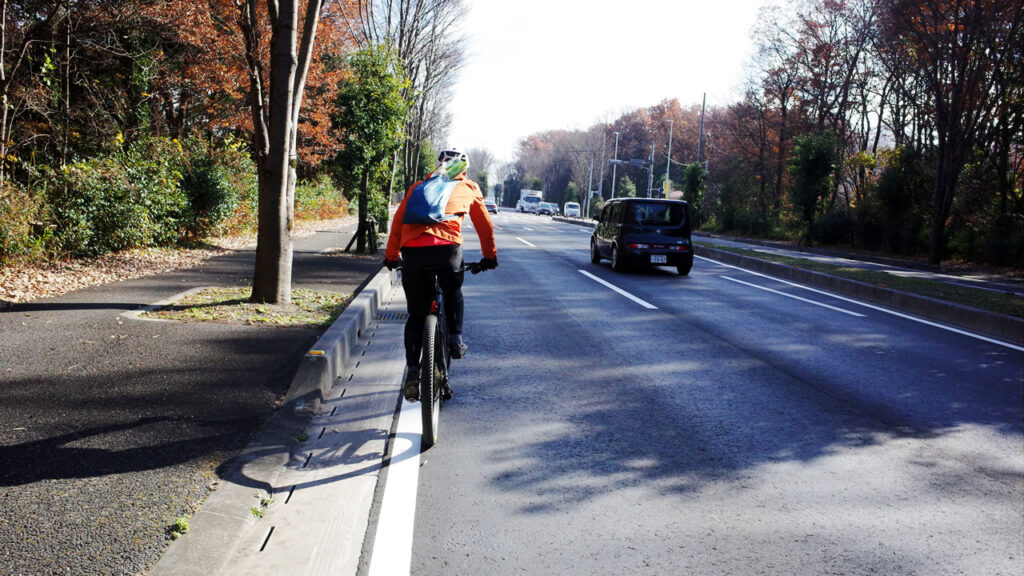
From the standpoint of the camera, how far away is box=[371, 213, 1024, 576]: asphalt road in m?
3.31

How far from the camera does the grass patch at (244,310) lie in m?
7.57

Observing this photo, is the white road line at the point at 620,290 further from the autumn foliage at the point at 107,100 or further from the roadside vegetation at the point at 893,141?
the roadside vegetation at the point at 893,141

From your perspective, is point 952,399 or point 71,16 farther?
point 71,16

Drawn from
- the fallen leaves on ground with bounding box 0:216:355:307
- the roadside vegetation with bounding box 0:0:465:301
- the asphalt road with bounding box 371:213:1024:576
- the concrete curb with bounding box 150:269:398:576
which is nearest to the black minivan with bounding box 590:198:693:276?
the roadside vegetation with bounding box 0:0:465:301

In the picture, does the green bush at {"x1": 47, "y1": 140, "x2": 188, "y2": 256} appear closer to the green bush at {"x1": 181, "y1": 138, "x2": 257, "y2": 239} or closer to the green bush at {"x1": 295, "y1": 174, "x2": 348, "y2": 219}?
the green bush at {"x1": 181, "y1": 138, "x2": 257, "y2": 239}

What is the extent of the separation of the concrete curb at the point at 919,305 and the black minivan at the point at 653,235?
A: 9.35 feet

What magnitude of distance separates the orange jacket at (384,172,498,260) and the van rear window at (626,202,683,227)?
1086 centimetres

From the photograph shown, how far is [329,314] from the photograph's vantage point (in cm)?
829

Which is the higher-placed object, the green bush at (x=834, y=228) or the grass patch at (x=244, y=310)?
the green bush at (x=834, y=228)

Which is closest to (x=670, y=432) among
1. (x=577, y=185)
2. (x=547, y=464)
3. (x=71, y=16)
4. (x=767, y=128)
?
(x=547, y=464)

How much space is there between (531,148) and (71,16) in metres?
114

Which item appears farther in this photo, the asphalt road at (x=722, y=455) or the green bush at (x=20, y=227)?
the green bush at (x=20, y=227)

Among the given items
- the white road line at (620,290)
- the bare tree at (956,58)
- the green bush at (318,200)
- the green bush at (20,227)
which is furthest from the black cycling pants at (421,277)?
the bare tree at (956,58)

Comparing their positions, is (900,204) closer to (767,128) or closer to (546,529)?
(767,128)
